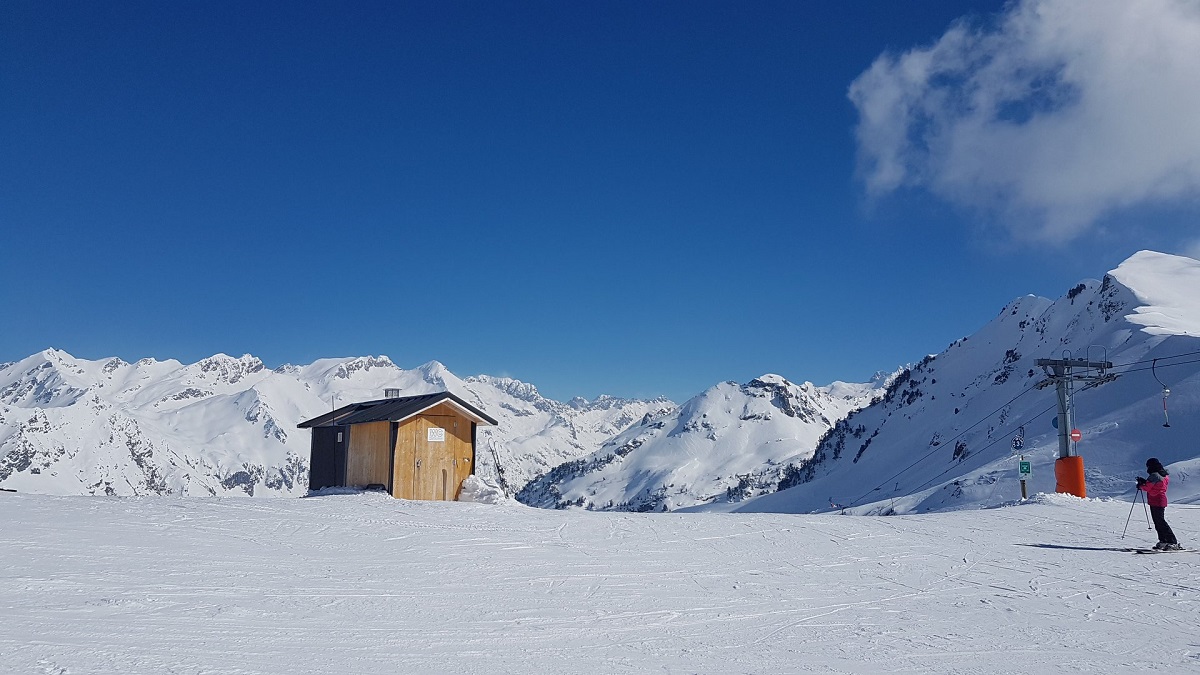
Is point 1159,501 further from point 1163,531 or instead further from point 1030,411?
point 1030,411

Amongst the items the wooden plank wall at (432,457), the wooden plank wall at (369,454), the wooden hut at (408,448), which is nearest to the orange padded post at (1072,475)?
the wooden hut at (408,448)

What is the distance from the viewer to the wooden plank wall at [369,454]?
26000mm

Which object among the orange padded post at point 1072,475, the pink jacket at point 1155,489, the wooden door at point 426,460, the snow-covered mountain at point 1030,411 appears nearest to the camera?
the pink jacket at point 1155,489

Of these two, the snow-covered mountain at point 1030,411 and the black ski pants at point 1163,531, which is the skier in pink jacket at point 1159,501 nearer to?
the black ski pants at point 1163,531

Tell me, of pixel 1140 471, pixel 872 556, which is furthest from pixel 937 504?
pixel 872 556

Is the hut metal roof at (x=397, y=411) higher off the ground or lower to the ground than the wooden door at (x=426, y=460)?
higher

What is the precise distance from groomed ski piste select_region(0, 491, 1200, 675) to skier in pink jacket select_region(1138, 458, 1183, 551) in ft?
1.39

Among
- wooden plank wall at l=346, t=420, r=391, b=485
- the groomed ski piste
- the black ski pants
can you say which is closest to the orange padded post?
the groomed ski piste

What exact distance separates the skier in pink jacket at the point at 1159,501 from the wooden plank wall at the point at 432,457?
20.2 meters

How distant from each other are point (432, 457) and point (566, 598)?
57.3 ft

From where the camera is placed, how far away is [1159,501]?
1476 centimetres

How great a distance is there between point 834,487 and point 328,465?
318ft

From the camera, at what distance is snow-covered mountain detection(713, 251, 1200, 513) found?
160ft

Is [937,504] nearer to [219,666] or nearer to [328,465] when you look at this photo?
[328,465]
